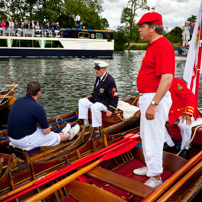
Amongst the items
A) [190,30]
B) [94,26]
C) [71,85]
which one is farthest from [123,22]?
[71,85]

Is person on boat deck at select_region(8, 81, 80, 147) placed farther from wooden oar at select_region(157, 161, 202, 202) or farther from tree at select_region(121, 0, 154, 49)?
tree at select_region(121, 0, 154, 49)

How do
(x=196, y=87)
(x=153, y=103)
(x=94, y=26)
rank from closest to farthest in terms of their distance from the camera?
(x=153, y=103)
(x=196, y=87)
(x=94, y=26)

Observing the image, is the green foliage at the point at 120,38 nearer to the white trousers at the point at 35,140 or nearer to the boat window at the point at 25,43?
the boat window at the point at 25,43

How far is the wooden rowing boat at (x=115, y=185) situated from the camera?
104 inches

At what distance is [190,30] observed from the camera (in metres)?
21.5

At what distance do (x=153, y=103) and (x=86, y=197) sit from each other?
4.94 ft

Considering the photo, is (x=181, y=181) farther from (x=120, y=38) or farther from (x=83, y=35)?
(x=120, y=38)

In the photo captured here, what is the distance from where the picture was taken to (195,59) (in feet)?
16.8

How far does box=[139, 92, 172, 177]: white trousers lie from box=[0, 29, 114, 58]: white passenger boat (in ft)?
92.2

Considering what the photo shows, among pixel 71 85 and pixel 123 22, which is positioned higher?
pixel 123 22

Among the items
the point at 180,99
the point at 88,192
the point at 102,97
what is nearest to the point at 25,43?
the point at 102,97

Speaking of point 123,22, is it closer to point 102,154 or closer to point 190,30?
point 190,30

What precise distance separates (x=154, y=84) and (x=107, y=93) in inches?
112

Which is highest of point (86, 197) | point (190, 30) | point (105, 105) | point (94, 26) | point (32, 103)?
point (94, 26)
